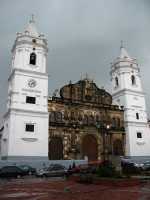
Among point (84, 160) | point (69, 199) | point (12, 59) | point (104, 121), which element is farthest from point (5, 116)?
point (69, 199)

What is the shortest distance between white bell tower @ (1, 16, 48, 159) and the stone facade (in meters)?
2.02

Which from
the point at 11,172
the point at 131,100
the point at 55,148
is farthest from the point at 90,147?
the point at 11,172

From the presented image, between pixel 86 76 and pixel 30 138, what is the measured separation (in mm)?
15715

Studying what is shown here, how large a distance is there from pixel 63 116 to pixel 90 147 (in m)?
6.58

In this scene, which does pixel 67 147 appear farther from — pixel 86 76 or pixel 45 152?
pixel 86 76

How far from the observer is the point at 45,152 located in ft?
106

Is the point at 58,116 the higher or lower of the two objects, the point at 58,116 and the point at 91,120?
the higher

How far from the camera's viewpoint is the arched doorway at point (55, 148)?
33.9m

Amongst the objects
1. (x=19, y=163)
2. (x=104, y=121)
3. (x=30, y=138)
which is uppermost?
(x=104, y=121)

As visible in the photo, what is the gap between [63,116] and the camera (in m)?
36.3

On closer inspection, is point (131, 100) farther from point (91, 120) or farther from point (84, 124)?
point (84, 124)

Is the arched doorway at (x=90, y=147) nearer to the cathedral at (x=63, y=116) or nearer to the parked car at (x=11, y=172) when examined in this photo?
the cathedral at (x=63, y=116)

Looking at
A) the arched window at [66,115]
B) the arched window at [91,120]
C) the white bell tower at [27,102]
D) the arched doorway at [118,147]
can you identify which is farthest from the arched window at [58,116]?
the arched doorway at [118,147]

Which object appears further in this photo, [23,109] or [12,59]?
[12,59]
